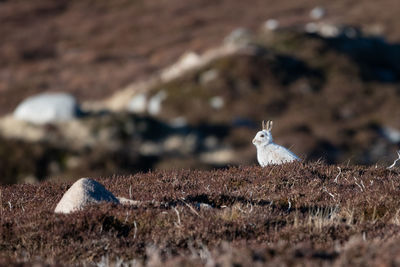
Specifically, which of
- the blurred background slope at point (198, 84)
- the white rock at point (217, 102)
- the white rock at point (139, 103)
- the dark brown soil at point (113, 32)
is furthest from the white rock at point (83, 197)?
the dark brown soil at point (113, 32)

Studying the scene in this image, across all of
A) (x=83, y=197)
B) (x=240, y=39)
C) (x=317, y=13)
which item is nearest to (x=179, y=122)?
(x=240, y=39)

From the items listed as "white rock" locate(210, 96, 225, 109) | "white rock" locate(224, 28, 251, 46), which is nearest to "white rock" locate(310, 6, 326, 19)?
"white rock" locate(224, 28, 251, 46)

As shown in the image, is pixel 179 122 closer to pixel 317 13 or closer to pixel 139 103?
pixel 139 103

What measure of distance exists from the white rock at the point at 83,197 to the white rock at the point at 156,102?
3342 cm

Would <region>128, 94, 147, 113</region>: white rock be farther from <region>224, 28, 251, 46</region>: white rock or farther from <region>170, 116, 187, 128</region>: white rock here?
<region>224, 28, 251, 46</region>: white rock

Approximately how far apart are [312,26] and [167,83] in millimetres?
17292

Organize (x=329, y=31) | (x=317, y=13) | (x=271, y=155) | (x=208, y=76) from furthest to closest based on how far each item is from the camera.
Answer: (x=317, y=13) → (x=329, y=31) → (x=208, y=76) → (x=271, y=155)

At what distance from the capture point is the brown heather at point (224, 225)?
5.16 meters

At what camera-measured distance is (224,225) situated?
22.9 feet

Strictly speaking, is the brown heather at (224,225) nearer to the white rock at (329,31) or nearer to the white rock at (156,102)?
the white rock at (156,102)

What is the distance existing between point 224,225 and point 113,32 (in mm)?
62934

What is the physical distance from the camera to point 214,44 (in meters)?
54.3

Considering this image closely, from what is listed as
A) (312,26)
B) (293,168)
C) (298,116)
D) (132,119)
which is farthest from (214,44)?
→ (293,168)

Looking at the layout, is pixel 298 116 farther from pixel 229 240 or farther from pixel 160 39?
pixel 229 240
